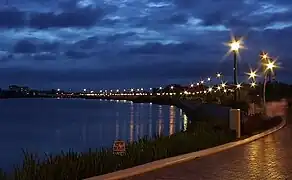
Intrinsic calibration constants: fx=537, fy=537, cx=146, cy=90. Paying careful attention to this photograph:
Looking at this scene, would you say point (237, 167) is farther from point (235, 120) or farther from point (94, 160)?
point (235, 120)

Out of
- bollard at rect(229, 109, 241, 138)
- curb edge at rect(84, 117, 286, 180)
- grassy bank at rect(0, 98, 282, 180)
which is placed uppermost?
bollard at rect(229, 109, 241, 138)

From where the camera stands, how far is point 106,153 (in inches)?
548

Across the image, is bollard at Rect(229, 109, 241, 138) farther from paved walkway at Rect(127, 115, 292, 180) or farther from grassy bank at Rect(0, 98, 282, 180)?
paved walkway at Rect(127, 115, 292, 180)

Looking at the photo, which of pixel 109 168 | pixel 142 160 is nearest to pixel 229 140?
pixel 142 160

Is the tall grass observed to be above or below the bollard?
below

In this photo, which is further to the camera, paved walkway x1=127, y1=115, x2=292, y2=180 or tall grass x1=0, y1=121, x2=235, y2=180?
paved walkway x1=127, y1=115, x2=292, y2=180

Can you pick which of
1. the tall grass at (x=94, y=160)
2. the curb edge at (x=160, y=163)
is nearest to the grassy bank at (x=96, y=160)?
the tall grass at (x=94, y=160)

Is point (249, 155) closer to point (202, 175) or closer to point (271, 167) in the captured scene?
point (271, 167)

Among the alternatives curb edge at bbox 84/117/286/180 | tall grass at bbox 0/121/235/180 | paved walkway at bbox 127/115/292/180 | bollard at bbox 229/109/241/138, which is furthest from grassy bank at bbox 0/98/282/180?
bollard at bbox 229/109/241/138

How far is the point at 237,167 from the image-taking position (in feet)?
43.6

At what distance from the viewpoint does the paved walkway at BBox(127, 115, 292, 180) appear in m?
11.8

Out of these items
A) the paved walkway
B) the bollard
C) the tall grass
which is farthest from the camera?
the bollard

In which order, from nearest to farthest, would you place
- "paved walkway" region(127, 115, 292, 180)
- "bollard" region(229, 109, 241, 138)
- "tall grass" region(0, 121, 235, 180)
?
1. "tall grass" region(0, 121, 235, 180)
2. "paved walkway" region(127, 115, 292, 180)
3. "bollard" region(229, 109, 241, 138)

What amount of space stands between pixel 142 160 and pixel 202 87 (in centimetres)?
15189
